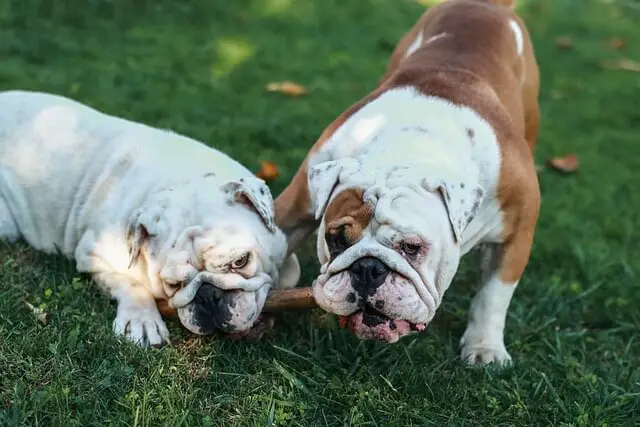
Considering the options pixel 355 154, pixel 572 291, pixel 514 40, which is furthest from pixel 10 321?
pixel 514 40

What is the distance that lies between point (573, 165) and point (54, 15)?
4.39m

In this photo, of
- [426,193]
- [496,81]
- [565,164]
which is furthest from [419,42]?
[426,193]

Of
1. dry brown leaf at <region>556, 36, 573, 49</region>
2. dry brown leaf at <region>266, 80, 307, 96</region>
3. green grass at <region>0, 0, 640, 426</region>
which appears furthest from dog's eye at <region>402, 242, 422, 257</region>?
dry brown leaf at <region>556, 36, 573, 49</region>

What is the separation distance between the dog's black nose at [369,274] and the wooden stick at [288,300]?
0.49m

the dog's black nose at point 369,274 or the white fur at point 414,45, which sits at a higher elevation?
the dog's black nose at point 369,274

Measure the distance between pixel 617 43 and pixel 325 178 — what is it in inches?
238

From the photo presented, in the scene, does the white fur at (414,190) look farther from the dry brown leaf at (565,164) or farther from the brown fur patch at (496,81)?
the dry brown leaf at (565,164)

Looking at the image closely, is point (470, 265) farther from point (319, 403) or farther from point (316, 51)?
point (316, 51)

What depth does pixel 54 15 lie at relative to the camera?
6797 millimetres

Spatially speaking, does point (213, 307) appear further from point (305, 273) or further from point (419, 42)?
point (419, 42)

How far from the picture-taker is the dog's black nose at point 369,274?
2881mm

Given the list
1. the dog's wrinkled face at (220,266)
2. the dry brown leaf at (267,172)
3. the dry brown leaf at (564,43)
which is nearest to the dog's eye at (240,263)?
the dog's wrinkled face at (220,266)

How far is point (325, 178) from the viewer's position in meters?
3.15

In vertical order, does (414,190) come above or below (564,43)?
above
